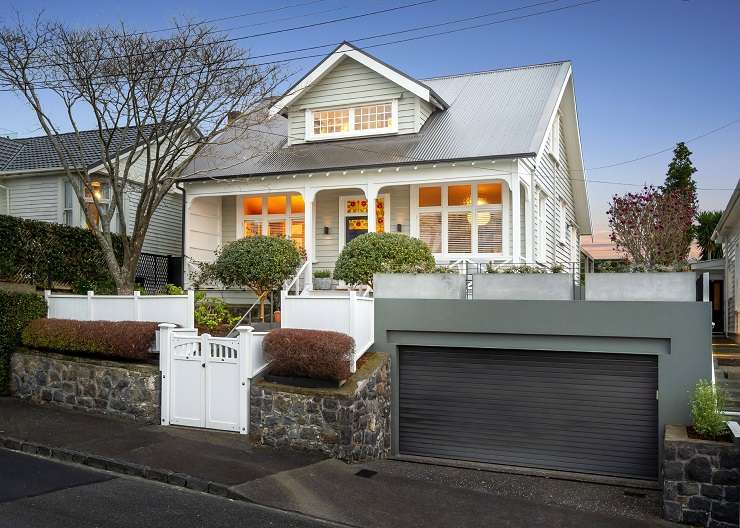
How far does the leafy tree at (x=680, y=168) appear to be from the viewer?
113 ft

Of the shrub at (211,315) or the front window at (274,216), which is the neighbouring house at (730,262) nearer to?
the front window at (274,216)

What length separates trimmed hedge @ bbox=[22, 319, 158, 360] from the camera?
1166 centimetres

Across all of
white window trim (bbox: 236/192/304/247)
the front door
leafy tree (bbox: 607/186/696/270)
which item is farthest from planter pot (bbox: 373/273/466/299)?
leafy tree (bbox: 607/186/696/270)

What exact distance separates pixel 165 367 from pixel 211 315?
300 centimetres

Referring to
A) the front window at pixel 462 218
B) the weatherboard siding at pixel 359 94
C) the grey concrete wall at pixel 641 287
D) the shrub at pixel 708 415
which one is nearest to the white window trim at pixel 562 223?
the front window at pixel 462 218

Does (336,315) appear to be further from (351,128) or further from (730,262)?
(730,262)

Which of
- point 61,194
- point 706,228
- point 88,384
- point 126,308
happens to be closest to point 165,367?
point 88,384

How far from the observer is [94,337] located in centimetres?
1198

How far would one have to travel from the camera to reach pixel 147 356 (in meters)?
11.8

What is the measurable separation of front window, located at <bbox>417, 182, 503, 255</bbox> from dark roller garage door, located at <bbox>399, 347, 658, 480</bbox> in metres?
5.71

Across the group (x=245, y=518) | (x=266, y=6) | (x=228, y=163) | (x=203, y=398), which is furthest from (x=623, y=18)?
(x=245, y=518)

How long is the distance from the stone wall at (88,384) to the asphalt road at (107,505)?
110 inches

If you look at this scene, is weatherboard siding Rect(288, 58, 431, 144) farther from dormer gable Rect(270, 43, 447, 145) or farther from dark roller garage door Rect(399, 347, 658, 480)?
dark roller garage door Rect(399, 347, 658, 480)

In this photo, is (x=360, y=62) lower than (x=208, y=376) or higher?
higher
